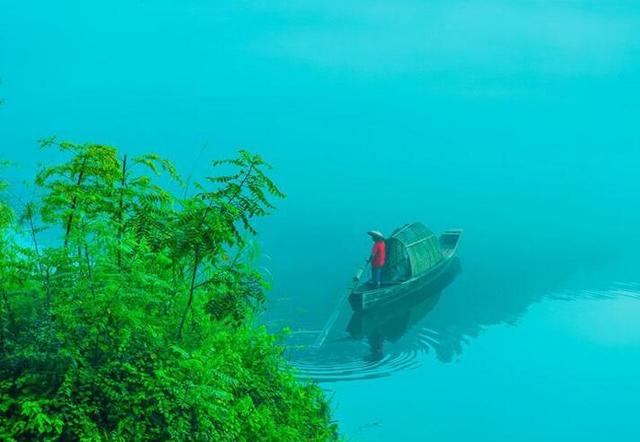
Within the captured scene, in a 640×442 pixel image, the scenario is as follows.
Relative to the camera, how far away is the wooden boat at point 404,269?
40.6 ft

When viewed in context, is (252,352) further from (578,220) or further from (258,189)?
(578,220)

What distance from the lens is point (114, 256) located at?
13.9 ft

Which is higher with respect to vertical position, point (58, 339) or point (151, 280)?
point (151, 280)

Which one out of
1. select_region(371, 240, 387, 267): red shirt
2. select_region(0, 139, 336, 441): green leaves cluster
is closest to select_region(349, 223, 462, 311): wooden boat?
select_region(371, 240, 387, 267): red shirt

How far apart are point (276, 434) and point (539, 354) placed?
28.3ft

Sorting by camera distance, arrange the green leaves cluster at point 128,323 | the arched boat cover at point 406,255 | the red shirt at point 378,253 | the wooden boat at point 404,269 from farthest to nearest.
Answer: the arched boat cover at point 406,255, the red shirt at point 378,253, the wooden boat at point 404,269, the green leaves cluster at point 128,323

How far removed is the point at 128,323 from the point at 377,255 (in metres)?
9.21

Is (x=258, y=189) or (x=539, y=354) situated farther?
(x=539, y=354)

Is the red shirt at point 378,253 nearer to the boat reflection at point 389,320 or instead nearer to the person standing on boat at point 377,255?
the person standing on boat at point 377,255

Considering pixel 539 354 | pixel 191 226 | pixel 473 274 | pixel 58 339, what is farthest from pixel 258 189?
pixel 473 274

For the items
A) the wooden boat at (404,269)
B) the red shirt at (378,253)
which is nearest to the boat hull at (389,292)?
the wooden boat at (404,269)

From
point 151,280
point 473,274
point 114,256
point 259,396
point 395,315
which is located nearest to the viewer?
point 151,280

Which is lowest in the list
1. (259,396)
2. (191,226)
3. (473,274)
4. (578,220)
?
(259,396)

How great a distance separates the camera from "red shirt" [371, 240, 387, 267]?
12.6 metres
